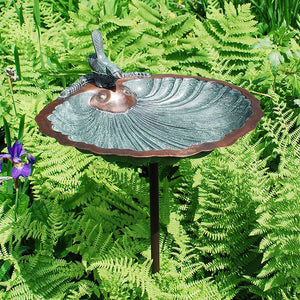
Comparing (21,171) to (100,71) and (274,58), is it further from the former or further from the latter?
(274,58)

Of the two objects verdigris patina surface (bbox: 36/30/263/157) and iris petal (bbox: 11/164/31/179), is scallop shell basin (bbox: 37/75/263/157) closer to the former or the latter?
verdigris patina surface (bbox: 36/30/263/157)

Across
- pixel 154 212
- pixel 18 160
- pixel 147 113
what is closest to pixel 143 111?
pixel 147 113

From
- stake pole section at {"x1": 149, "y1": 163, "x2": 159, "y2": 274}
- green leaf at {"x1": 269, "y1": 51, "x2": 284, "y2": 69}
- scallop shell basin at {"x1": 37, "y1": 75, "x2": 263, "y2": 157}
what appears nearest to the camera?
scallop shell basin at {"x1": 37, "y1": 75, "x2": 263, "y2": 157}

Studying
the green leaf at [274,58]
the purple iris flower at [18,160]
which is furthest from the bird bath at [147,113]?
the green leaf at [274,58]

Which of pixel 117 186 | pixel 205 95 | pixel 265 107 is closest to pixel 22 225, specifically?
pixel 117 186

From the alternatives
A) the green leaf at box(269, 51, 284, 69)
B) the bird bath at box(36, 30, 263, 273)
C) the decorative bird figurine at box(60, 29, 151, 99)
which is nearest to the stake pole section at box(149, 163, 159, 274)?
the bird bath at box(36, 30, 263, 273)

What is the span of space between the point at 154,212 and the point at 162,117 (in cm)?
42

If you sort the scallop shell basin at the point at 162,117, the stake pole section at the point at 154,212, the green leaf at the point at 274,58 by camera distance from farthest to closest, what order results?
the green leaf at the point at 274,58 → the stake pole section at the point at 154,212 → the scallop shell basin at the point at 162,117

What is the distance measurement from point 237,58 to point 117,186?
1.33 meters

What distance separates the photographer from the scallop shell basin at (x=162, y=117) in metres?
1.42

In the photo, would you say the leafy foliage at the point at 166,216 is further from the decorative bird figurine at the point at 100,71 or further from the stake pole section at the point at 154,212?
the decorative bird figurine at the point at 100,71

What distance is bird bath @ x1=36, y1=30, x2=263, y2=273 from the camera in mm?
1435

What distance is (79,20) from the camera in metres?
2.82

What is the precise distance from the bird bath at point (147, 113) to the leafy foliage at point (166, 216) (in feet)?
0.79
